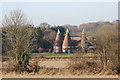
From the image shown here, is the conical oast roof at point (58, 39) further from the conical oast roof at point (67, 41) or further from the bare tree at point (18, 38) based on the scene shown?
the bare tree at point (18, 38)

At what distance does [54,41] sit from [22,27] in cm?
3040

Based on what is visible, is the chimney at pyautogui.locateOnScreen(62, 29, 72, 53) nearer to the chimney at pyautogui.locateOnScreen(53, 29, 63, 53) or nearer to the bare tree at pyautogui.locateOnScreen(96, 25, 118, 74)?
the chimney at pyautogui.locateOnScreen(53, 29, 63, 53)

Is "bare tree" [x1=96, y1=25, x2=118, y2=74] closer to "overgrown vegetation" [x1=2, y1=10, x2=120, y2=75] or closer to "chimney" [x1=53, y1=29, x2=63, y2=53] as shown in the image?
"overgrown vegetation" [x1=2, y1=10, x2=120, y2=75]

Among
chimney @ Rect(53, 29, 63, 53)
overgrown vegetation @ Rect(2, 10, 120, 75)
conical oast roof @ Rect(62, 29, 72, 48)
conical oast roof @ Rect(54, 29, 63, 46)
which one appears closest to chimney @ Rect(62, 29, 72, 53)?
conical oast roof @ Rect(62, 29, 72, 48)

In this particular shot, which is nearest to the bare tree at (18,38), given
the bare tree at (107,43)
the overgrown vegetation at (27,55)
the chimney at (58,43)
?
the overgrown vegetation at (27,55)

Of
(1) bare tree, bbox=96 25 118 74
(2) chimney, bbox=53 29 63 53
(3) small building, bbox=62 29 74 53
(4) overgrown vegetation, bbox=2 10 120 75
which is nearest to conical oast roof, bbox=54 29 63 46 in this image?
(2) chimney, bbox=53 29 63 53

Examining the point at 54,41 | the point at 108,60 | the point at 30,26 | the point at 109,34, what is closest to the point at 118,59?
the point at 108,60

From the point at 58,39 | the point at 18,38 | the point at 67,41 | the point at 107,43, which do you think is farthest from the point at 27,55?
the point at 58,39

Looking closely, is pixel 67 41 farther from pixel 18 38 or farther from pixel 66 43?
pixel 18 38

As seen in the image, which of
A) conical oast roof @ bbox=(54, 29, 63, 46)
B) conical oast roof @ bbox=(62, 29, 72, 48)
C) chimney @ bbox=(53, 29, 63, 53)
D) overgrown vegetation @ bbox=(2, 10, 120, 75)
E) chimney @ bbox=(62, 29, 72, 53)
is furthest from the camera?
conical oast roof @ bbox=(54, 29, 63, 46)

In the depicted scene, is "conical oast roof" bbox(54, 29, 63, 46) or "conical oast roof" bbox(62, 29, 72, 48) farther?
"conical oast roof" bbox(54, 29, 63, 46)

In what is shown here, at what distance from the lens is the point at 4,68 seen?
14922 millimetres

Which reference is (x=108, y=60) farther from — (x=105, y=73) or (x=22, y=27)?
(x=22, y=27)

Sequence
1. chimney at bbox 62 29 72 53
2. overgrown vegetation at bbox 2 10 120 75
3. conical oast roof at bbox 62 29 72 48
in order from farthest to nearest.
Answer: conical oast roof at bbox 62 29 72 48 → chimney at bbox 62 29 72 53 → overgrown vegetation at bbox 2 10 120 75
